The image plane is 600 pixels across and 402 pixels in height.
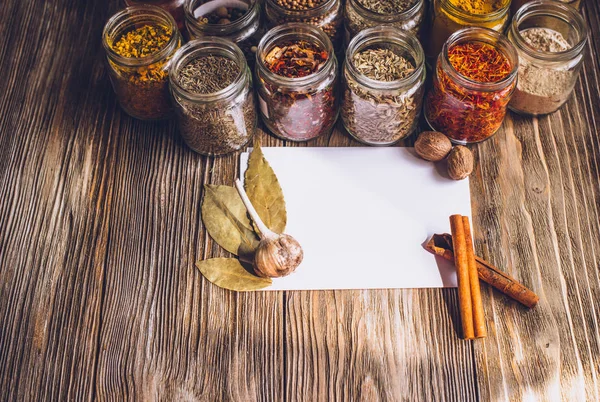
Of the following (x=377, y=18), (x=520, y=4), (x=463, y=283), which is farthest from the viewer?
(x=520, y=4)

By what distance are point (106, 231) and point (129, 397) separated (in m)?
0.37

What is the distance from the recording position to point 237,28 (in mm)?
1361

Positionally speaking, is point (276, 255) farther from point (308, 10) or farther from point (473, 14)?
point (473, 14)

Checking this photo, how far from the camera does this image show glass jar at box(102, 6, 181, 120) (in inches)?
51.0

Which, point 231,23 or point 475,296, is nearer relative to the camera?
point 475,296

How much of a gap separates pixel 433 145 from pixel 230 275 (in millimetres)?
535

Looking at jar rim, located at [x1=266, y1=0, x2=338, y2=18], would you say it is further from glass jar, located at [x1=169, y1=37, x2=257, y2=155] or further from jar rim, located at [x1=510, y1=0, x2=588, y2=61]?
jar rim, located at [x1=510, y1=0, x2=588, y2=61]

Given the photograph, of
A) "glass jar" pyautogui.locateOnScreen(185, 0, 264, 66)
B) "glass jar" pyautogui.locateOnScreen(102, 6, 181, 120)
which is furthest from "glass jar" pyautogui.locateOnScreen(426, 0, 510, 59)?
"glass jar" pyautogui.locateOnScreen(102, 6, 181, 120)

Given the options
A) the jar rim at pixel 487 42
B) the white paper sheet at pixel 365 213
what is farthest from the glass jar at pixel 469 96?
the white paper sheet at pixel 365 213

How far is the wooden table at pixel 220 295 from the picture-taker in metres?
1.21

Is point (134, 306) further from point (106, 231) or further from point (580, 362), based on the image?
point (580, 362)

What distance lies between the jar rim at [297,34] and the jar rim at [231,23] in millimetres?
97

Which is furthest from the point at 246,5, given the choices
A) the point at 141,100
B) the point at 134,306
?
the point at 134,306

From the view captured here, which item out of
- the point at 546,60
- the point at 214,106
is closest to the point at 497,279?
the point at 546,60
